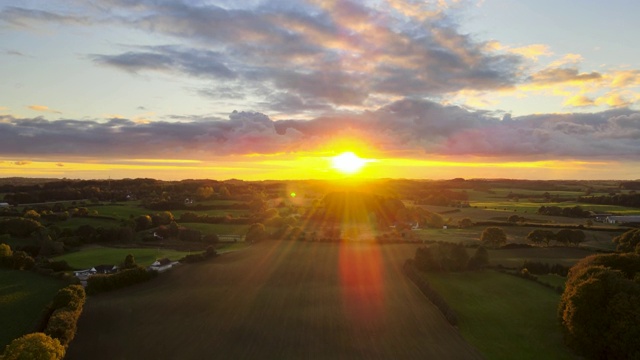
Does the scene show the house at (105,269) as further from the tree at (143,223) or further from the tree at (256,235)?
the tree at (143,223)

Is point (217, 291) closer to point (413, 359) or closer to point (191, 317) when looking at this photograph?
point (191, 317)

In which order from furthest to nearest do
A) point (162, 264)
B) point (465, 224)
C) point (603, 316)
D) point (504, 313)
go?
1. point (465, 224)
2. point (162, 264)
3. point (504, 313)
4. point (603, 316)

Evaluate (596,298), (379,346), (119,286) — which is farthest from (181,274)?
(596,298)

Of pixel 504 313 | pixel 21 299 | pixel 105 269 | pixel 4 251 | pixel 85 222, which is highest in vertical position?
pixel 85 222

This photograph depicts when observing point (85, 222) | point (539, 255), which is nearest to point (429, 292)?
point (539, 255)

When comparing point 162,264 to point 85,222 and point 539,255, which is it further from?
point 539,255
